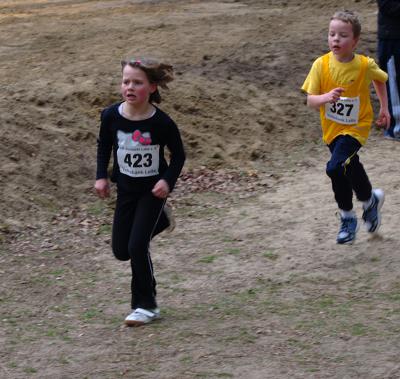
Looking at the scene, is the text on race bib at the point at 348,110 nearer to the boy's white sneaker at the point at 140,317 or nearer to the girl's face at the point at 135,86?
the girl's face at the point at 135,86

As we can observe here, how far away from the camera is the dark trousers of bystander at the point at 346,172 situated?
298 inches

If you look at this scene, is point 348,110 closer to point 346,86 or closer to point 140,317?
point 346,86

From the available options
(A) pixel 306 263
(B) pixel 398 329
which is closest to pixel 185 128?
(A) pixel 306 263

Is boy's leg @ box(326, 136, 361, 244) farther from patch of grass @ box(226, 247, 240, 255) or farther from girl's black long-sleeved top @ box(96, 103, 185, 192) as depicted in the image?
girl's black long-sleeved top @ box(96, 103, 185, 192)

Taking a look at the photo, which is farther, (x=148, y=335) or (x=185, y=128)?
(x=185, y=128)

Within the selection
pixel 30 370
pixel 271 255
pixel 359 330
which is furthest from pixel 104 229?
pixel 359 330

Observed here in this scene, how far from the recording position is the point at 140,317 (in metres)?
6.44

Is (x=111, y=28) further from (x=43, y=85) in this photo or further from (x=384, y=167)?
(x=384, y=167)

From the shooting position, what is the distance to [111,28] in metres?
13.8

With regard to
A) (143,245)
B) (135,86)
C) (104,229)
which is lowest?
(104,229)

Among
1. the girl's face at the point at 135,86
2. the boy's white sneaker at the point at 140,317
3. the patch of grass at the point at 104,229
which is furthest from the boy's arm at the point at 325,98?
the patch of grass at the point at 104,229

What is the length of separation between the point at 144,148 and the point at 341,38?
1884 mm

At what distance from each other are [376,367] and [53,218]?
3718mm

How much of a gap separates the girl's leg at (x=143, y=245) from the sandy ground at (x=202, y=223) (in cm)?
21
